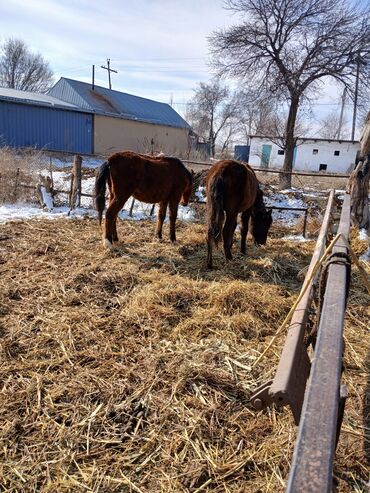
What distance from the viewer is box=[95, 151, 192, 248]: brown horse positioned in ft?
18.8

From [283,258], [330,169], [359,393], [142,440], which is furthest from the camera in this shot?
[330,169]

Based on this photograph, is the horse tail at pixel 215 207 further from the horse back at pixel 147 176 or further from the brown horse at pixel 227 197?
the horse back at pixel 147 176

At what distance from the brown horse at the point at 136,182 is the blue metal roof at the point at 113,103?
22877 mm

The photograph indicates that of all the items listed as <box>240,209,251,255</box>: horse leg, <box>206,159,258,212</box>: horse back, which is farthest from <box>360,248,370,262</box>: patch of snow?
<box>206,159,258,212</box>: horse back

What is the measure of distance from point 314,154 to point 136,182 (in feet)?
116

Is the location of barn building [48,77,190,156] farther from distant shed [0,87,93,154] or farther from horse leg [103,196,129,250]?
horse leg [103,196,129,250]

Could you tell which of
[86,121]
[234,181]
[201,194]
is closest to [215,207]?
[234,181]

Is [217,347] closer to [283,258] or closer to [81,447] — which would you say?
[81,447]

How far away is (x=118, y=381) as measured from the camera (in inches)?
105

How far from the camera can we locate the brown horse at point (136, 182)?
573 cm

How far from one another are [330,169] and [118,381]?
3808cm

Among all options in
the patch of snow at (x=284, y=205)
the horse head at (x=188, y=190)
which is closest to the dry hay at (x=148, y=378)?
the horse head at (x=188, y=190)

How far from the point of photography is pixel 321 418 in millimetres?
795

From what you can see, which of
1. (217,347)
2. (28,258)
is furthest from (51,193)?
(217,347)
